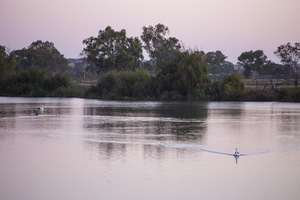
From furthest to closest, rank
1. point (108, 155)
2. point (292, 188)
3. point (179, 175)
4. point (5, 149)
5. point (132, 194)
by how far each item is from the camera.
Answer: point (5, 149) → point (108, 155) → point (179, 175) → point (292, 188) → point (132, 194)

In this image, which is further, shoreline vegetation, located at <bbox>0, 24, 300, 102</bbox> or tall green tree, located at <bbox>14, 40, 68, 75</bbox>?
tall green tree, located at <bbox>14, 40, 68, 75</bbox>

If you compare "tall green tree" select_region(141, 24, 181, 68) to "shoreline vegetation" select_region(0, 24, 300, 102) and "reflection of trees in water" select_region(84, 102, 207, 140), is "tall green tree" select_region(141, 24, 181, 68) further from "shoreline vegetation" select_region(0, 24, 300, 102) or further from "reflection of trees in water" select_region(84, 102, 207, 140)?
"reflection of trees in water" select_region(84, 102, 207, 140)

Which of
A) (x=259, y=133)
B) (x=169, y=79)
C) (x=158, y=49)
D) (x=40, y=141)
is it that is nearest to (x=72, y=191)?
(x=40, y=141)

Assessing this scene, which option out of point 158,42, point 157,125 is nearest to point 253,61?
point 158,42

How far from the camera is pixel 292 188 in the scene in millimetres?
19219

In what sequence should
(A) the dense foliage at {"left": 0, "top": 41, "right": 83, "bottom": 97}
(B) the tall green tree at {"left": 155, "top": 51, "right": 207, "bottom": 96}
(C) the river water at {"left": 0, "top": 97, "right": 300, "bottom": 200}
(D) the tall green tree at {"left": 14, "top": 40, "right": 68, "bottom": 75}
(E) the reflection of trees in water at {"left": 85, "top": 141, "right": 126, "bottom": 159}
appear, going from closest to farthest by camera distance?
1. (C) the river water at {"left": 0, "top": 97, "right": 300, "bottom": 200}
2. (E) the reflection of trees in water at {"left": 85, "top": 141, "right": 126, "bottom": 159}
3. (B) the tall green tree at {"left": 155, "top": 51, "right": 207, "bottom": 96}
4. (A) the dense foliage at {"left": 0, "top": 41, "right": 83, "bottom": 97}
5. (D) the tall green tree at {"left": 14, "top": 40, "right": 68, "bottom": 75}

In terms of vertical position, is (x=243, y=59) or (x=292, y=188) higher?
(x=243, y=59)

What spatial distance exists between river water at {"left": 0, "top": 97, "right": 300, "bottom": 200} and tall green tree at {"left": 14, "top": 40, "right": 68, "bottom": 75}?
101m

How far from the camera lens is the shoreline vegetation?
75.6 meters

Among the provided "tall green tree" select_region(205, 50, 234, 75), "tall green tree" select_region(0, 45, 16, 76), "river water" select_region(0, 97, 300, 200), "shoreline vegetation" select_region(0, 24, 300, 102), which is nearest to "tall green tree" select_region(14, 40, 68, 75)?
"shoreline vegetation" select_region(0, 24, 300, 102)

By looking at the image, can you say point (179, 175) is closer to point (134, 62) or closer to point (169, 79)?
point (169, 79)

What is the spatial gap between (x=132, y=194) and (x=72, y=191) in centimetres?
187

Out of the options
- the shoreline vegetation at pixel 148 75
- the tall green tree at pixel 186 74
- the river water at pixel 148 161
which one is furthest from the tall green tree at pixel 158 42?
→ the river water at pixel 148 161

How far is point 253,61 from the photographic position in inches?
4852
